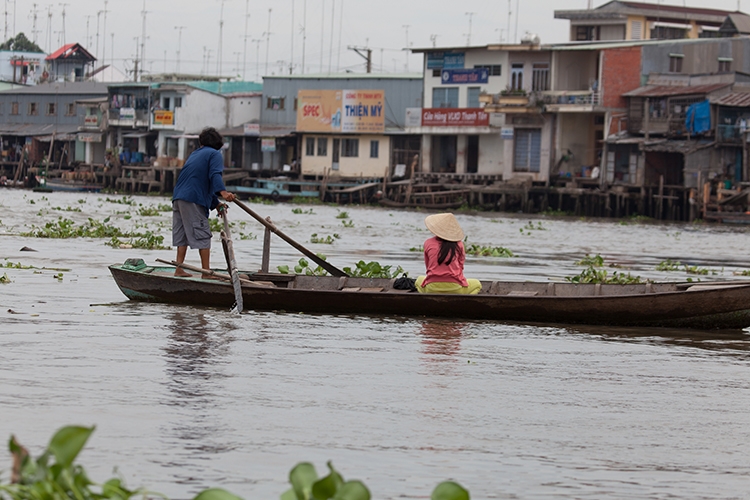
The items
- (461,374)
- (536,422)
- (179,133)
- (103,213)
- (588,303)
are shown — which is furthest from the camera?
(179,133)

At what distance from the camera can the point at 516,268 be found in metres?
17.6

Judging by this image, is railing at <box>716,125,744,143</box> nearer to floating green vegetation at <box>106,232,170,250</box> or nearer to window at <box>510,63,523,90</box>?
window at <box>510,63,523,90</box>

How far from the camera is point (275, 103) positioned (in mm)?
56906

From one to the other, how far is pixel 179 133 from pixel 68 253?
41.4 metres

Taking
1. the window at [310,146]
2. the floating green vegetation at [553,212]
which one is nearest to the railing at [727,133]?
the floating green vegetation at [553,212]

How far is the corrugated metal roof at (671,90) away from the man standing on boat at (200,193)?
3183 centimetres

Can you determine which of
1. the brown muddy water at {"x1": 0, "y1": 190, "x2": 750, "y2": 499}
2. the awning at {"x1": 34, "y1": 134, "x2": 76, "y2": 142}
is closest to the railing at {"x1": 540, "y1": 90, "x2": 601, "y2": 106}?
the awning at {"x1": 34, "y1": 134, "x2": 76, "y2": 142}

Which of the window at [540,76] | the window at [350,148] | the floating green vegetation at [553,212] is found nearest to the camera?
the floating green vegetation at [553,212]

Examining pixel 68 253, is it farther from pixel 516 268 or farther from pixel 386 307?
pixel 386 307

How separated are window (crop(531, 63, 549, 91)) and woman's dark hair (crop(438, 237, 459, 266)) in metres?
37.5

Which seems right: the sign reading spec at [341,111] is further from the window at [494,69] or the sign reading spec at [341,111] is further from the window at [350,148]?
the window at [494,69]

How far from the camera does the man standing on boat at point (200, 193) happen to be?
36.5 feet

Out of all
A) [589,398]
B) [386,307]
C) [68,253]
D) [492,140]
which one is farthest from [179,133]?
[589,398]

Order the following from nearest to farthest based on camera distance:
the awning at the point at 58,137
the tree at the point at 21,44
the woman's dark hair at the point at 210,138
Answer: the woman's dark hair at the point at 210,138 < the awning at the point at 58,137 < the tree at the point at 21,44
